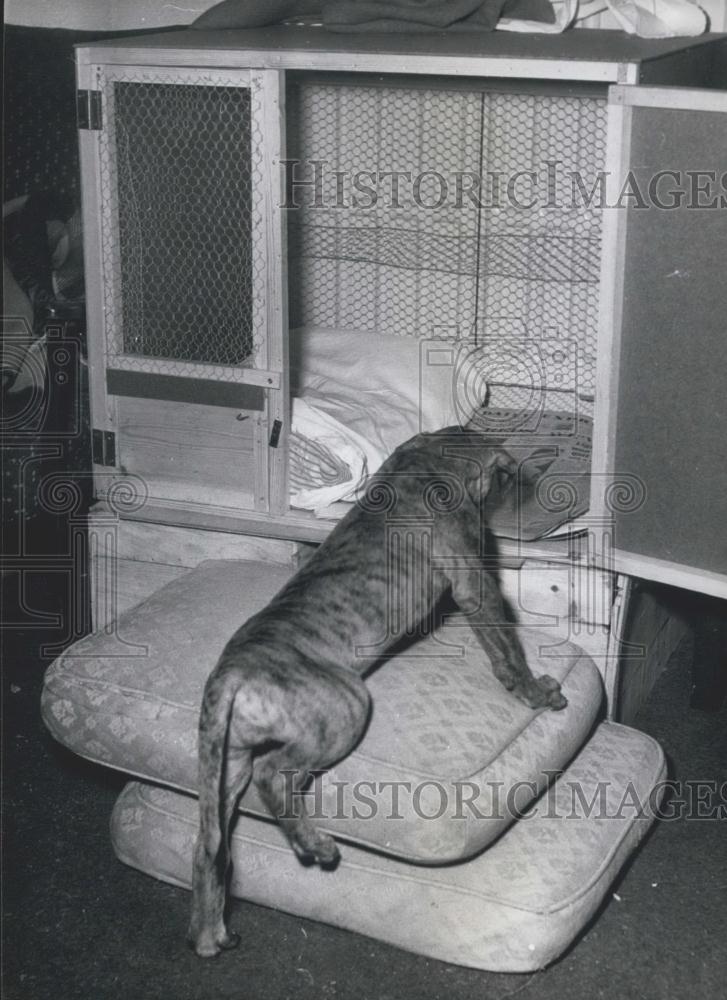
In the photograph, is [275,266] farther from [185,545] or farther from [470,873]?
[470,873]

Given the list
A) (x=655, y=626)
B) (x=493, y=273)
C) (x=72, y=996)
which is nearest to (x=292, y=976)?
(x=72, y=996)

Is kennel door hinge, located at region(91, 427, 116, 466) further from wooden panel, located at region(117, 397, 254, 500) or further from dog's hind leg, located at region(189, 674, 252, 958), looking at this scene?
dog's hind leg, located at region(189, 674, 252, 958)

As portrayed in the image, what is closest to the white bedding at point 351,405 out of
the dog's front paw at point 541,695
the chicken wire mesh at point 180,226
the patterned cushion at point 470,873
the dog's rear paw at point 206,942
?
the chicken wire mesh at point 180,226

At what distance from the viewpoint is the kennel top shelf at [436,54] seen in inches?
84.8

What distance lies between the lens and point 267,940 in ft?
6.82

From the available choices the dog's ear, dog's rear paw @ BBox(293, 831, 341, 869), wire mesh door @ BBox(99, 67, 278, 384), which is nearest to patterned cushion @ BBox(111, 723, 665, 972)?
dog's rear paw @ BBox(293, 831, 341, 869)

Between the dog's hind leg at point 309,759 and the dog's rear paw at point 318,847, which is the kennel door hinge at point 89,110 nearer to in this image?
the dog's hind leg at point 309,759

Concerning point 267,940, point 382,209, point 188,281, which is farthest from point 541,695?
point 382,209

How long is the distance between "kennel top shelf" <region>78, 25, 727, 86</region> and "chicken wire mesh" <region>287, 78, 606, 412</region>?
19.5 inches

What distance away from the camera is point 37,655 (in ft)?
9.79

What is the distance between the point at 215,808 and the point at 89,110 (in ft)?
4.84

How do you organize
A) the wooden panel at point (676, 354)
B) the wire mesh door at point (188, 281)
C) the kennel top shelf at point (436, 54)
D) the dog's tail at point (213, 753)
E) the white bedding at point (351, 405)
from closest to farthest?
the dog's tail at point (213, 753)
the wooden panel at point (676, 354)
the kennel top shelf at point (436, 54)
the wire mesh door at point (188, 281)
the white bedding at point (351, 405)

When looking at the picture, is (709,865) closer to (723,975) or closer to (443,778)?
(723,975)

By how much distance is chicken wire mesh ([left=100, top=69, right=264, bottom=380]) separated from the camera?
2461 mm
